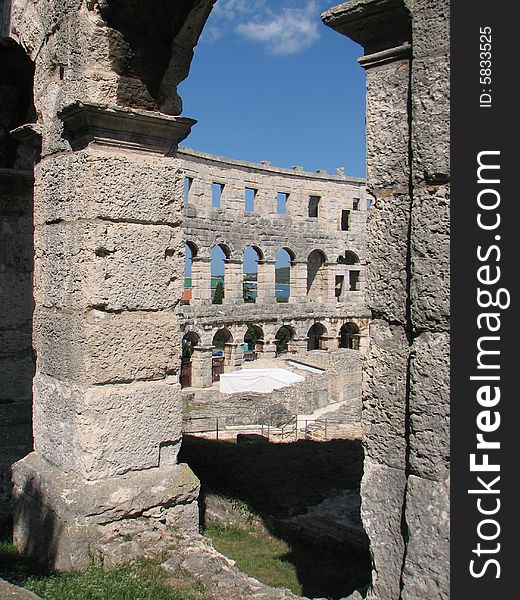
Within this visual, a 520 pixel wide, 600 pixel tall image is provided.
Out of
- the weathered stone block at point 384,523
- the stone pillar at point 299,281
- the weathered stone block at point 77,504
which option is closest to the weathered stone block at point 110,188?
the weathered stone block at point 77,504

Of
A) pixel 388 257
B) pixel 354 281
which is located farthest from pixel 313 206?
pixel 388 257

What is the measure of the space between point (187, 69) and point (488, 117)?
3583 millimetres

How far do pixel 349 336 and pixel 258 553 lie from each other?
26547 millimetres

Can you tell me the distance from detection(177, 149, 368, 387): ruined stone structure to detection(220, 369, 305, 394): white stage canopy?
17.0ft

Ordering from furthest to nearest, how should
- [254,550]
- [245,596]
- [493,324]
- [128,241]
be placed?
1. [254,550]
2. [128,241]
3. [245,596]
4. [493,324]

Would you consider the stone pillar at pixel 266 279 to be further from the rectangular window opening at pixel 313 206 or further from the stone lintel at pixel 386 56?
the stone lintel at pixel 386 56

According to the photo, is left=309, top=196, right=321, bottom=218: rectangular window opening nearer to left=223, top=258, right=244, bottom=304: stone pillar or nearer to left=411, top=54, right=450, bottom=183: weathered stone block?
left=223, top=258, right=244, bottom=304: stone pillar

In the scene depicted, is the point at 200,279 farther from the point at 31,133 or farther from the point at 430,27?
the point at 430,27

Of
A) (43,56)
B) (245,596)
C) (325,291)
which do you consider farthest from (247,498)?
(325,291)

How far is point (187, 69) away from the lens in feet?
18.0

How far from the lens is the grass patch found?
5402 mm

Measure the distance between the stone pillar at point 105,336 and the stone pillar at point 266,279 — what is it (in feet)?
72.3

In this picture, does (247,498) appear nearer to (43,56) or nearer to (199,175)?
(43,56)

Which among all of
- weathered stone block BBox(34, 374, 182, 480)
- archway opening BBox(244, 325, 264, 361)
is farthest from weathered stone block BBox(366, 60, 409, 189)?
archway opening BBox(244, 325, 264, 361)
